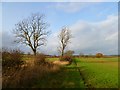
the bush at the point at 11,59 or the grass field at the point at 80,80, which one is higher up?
the bush at the point at 11,59

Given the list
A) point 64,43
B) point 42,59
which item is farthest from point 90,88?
point 64,43

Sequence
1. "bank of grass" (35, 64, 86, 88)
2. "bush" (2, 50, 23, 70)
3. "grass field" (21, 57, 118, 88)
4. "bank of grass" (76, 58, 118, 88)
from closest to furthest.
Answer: "bank of grass" (35, 64, 86, 88) < "grass field" (21, 57, 118, 88) < "bush" (2, 50, 23, 70) < "bank of grass" (76, 58, 118, 88)

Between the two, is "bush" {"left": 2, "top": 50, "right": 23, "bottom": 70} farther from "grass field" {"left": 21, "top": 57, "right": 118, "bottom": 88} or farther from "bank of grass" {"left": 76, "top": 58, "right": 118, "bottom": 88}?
"bank of grass" {"left": 76, "top": 58, "right": 118, "bottom": 88}

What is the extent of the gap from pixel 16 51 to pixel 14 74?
5.17 m

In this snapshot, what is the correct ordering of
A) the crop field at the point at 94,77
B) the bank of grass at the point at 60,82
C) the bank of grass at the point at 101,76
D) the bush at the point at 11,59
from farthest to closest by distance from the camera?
the bank of grass at the point at 101,76 → the crop field at the point at 94,77 → the bush at the point at 11,59 → the bank of grass at the point at 60,82

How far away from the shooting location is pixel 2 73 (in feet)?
53.4

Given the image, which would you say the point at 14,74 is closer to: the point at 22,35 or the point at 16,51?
the point at 16,51

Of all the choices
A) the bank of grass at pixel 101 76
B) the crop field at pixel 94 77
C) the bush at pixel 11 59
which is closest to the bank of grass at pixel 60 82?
the crop field at pixel 94 77

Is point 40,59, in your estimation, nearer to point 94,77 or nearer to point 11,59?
point 94,77

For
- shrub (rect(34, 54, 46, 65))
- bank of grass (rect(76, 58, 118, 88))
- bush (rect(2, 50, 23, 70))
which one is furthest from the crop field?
bush (rect(2, 50, 23, 70))

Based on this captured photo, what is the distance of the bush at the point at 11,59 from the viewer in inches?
727

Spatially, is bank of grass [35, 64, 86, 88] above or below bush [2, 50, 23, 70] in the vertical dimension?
below

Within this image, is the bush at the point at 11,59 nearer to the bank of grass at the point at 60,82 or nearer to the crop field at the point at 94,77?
the bank of grass at the point at 60,82

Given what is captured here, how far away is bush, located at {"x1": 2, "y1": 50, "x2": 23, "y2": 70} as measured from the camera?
727 inches
